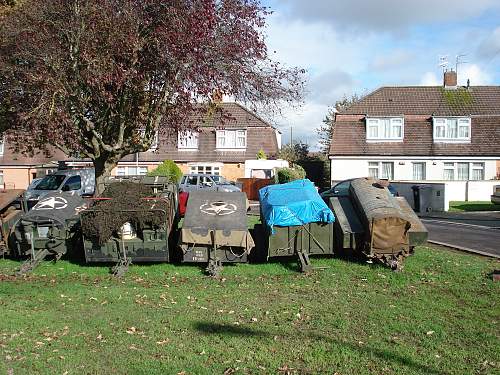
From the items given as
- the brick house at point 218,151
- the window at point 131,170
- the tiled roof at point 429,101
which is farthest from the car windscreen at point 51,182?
the tiled roof at point 429,101

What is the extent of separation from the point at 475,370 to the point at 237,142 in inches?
1356

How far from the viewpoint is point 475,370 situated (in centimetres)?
611

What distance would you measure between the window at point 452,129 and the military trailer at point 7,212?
2784 cm

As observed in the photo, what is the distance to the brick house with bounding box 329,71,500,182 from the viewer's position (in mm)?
35375

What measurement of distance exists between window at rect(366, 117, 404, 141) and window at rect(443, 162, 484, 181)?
3427 mm

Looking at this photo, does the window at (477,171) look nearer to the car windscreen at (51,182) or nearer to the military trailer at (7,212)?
the car windscreen at (51,182)

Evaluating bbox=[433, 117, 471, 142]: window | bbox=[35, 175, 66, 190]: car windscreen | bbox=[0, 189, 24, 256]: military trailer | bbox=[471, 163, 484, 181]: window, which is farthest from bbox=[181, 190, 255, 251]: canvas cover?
bbox=[471, 163, 484, 181]: window

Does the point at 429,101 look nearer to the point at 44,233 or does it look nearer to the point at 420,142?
the point at 420,142

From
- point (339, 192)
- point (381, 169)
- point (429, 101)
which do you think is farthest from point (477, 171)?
point (339, 192)

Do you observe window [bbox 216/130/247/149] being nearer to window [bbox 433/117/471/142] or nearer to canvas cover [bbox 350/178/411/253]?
window [bbox 433/117/471/142]

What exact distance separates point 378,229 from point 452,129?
87.0 feet

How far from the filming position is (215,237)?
11.6 meters

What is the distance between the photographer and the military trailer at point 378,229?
454 inches

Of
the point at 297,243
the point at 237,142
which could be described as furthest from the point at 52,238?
the point at 237,142
